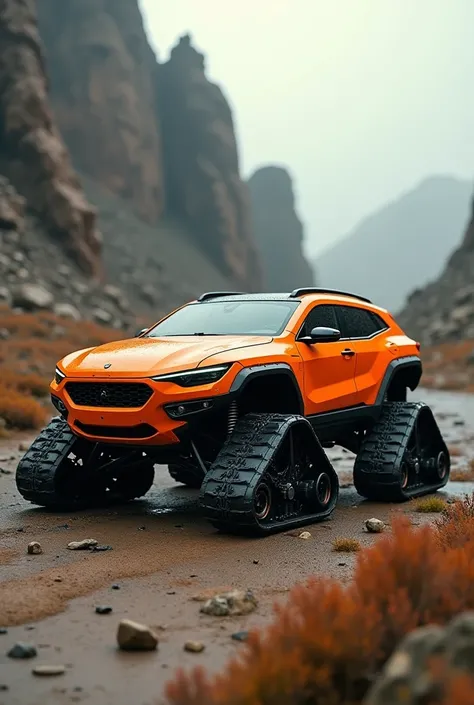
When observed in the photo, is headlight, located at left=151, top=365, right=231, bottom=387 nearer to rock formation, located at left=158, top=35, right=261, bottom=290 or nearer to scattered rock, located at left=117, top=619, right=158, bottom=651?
scattered rock, located at left=117, top=619, right=158, bottom=651

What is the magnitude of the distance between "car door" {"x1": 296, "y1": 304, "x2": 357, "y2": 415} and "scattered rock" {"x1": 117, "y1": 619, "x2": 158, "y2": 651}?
4.12m

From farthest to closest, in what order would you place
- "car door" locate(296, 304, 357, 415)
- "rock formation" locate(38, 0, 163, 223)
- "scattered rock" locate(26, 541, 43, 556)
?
"rock formation" locate(38, 0, 163, 223) < "car door" locate(296, 304, 357, 415) < "scattered rock" locate(26, 541, 43, 556)

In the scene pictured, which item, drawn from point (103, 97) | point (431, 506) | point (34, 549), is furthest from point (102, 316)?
point (103, 97)

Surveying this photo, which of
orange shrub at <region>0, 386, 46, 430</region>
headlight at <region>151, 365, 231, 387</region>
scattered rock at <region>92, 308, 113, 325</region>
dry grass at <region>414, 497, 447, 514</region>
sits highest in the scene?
scattered rock at <region>92, 308, 113, 325</region>

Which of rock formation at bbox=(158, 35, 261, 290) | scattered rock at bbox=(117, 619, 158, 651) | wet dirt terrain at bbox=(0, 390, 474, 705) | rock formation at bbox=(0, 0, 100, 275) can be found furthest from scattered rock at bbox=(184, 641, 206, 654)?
rock formation at bbox=(158, 35, 261, 290)

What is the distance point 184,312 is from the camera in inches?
362

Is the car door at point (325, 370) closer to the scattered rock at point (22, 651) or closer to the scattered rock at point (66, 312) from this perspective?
the scattered rock at point (22, 651)

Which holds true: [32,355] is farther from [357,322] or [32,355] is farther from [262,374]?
[262,374]

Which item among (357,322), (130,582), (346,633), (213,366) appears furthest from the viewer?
(357,322)

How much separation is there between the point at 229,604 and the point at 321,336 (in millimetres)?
3565

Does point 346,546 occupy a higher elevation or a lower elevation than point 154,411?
lower

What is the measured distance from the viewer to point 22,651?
13.8ft

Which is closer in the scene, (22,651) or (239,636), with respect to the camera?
(22,651)

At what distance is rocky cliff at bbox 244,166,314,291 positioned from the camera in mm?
128125
